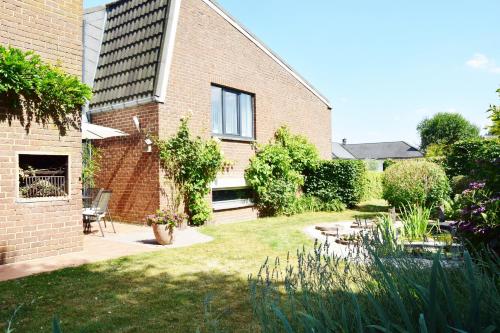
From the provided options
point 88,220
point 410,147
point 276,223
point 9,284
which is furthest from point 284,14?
point 410,147

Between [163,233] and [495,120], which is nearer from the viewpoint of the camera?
[495,120]

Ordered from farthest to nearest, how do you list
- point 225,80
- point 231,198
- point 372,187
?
point 372,187 → point 231,198 → point 225,80

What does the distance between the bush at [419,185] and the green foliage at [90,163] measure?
10.1 m

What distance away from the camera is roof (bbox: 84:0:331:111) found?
1100 centimetres

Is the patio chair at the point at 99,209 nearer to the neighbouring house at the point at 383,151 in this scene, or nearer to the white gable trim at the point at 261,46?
the white gable trim at the point at 261,46

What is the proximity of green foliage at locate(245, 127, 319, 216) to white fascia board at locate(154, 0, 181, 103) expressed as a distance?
432 centimetres

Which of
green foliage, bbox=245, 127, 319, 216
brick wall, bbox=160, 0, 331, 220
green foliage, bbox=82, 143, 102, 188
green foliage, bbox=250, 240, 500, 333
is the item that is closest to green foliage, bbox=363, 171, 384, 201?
brick wall, bbox=160, 0, 331, 220

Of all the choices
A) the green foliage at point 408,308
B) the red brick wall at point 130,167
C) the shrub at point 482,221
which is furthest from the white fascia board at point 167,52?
the green foliage at point 408,308

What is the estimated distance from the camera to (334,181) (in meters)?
16.1

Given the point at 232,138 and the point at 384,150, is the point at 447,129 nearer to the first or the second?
the point at 384,150

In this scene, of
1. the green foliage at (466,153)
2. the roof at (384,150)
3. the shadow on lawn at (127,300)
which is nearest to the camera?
the shadow on lawn at (127,300)

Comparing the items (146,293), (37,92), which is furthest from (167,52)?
(146,293)

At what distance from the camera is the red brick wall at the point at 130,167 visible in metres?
10.8

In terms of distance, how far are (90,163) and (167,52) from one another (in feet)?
14.0
